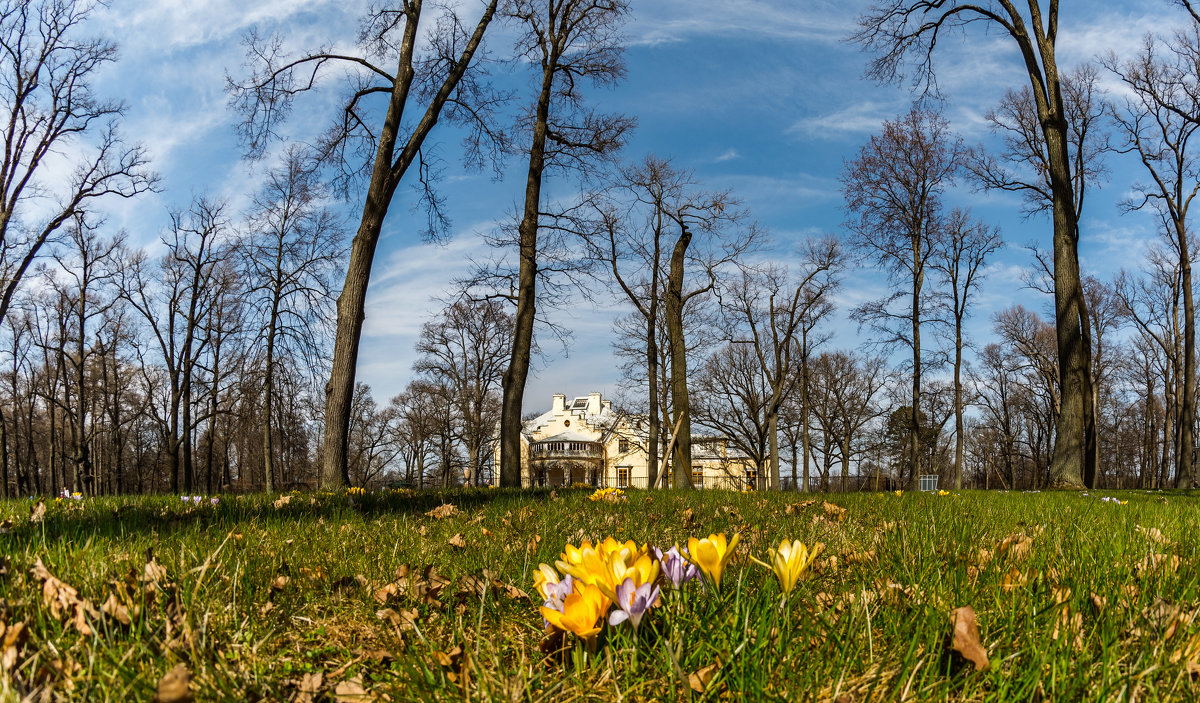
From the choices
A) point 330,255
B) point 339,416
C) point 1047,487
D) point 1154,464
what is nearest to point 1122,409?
point 1154,464

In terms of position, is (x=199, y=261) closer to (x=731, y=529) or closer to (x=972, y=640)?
(x=731, y=529)

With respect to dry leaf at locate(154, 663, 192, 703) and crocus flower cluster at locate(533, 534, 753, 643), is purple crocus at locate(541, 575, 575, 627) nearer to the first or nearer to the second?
crocus flower cluster at locate(533, 534, 753, 643)

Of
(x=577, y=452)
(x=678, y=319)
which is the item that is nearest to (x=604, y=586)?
(x=678, y=319)

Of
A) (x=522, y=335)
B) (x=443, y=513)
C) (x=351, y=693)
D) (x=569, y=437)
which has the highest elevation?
(x=522, y=335)

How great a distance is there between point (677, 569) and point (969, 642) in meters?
0.58

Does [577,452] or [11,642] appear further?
[577,452]

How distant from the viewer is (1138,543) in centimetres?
283

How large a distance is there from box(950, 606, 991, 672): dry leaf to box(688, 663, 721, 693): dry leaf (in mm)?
486

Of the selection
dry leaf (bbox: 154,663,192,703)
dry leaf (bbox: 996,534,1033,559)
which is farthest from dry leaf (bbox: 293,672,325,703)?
dry leaf (bbox: 996,534,1033,559)

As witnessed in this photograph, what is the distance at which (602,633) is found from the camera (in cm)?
136

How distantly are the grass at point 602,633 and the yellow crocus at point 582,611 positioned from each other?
0.07 m

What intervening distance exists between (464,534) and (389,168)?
25.9 ft

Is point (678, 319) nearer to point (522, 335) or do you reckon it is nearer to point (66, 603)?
point (522, 335)

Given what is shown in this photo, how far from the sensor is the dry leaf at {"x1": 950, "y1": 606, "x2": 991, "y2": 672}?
1282 millimetres
